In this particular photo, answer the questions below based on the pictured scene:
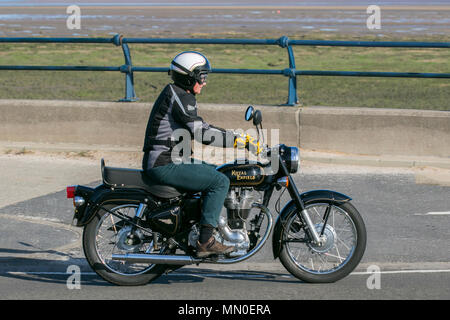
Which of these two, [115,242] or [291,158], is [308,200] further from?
[115,242]

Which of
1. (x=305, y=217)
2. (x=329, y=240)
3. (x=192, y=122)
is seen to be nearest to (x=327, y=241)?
(x=329, y=240)

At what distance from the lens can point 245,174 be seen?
6219 millimetres

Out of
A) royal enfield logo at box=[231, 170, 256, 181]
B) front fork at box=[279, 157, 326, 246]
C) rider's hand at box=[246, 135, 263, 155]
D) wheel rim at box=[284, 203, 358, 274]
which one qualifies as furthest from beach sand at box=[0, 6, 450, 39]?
rider's hand at box=[246, 135, 263, 155]

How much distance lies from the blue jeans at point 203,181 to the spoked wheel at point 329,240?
61 centimetres

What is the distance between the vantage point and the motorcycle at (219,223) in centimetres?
628

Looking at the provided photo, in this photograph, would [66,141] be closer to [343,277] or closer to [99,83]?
[343,277]

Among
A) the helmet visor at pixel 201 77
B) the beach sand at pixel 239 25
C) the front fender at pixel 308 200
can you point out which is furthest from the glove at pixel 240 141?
the beach sand at pixel 239 25

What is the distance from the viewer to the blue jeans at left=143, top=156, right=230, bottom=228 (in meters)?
6.14

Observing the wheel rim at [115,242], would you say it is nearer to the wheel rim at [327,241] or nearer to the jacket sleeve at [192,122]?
the jacket sleeve at [192,122]

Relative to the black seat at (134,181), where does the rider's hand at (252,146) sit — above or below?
above

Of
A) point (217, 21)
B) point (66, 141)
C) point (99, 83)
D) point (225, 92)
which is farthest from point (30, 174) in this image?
point (217, 21)

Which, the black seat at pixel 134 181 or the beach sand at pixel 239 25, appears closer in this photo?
the black seat at pixel 134 181

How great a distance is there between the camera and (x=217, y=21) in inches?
1984
